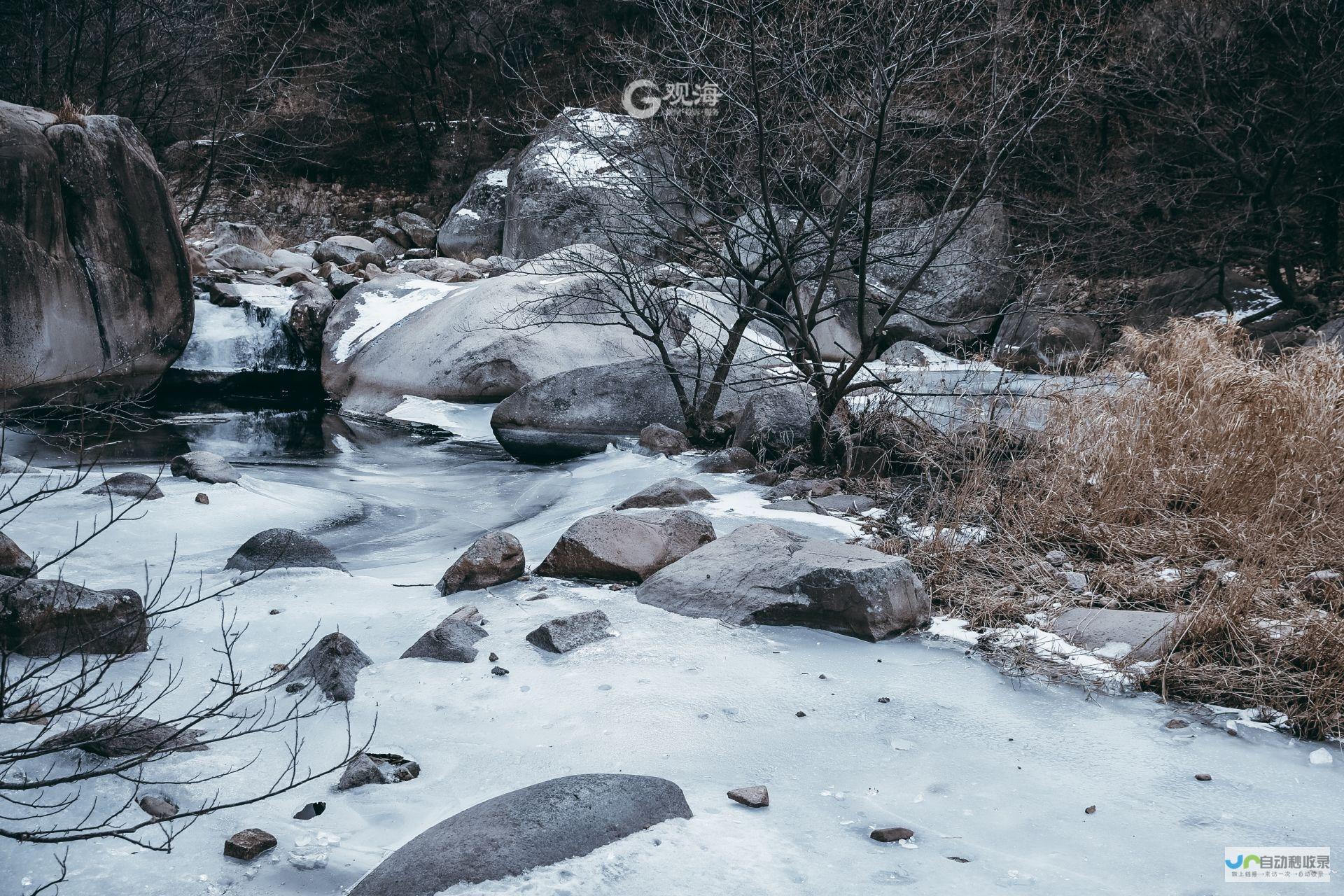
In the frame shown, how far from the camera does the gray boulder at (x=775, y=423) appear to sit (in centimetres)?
655

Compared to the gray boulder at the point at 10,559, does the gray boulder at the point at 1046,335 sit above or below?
above

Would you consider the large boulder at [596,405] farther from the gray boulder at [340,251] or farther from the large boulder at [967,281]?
the gray boulder at [340,251]

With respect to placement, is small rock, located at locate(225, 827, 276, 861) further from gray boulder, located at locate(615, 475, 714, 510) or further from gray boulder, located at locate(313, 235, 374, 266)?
gray boulder, located at locate(313, 235, 374, 266)

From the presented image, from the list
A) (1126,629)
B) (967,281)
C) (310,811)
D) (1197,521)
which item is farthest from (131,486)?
(967,281)

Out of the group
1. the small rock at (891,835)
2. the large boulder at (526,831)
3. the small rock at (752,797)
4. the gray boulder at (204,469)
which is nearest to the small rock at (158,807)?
the large boulder at (526,831)

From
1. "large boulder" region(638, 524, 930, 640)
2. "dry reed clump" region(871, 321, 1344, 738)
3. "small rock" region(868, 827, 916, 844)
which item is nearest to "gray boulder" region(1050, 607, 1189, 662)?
"dry reed clump" region(871, 321, 1344, 738)

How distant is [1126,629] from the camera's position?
10.9 ft

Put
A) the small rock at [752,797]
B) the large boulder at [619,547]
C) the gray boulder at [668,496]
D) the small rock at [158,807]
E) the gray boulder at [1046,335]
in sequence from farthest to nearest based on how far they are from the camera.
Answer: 1. the gray boulder at [1046,335]
2. the gray boulder at [668,496]
3. the large boulder at [619,547]
4. the small rock at [752,797]
5. the small rock at [158,807]

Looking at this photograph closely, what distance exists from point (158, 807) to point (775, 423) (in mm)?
4882

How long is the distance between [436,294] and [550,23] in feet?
39.5

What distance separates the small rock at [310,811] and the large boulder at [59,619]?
1.03 meters

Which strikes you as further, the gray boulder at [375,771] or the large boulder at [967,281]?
the large boulder at [967,281]

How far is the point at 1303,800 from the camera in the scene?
2412 mm

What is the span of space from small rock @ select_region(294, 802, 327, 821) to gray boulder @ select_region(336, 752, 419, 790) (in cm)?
10
